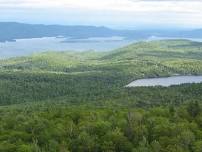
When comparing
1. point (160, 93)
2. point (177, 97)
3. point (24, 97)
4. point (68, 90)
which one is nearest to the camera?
point (177, 97)

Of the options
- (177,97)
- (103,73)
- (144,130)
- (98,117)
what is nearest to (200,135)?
(144,130)

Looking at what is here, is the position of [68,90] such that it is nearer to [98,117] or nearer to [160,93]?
[160,93]

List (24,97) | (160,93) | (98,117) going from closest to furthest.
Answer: (98,117)
(160,93)
(24,97)

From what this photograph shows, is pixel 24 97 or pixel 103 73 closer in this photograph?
pixel 24 97

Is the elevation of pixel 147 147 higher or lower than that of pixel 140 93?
higher

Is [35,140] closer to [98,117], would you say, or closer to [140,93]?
[98,117]

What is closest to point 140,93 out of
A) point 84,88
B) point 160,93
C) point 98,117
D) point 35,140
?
point 160,93

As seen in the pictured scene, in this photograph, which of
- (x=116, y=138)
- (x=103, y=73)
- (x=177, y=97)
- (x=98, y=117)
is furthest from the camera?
(x=103, y=73)

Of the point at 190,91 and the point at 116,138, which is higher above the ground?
the point at 116,138

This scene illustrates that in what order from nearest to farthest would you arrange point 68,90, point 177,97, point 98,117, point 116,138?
1. point 116,138
2. point 98,117
3. point 177,97
4. point 68,90
